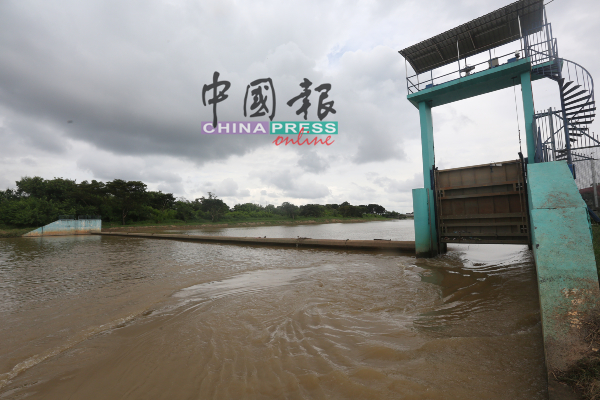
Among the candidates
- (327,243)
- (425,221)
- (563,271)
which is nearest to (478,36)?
(425,221)

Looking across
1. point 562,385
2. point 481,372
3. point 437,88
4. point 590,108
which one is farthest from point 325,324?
point 590,108

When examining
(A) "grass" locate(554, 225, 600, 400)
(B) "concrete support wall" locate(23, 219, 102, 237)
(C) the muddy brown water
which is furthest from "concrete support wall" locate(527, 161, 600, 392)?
(B) "concrete support wall" locate(23, 219, 102, 237)

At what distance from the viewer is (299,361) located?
96.8 inches

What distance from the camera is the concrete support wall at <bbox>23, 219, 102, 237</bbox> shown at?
2694cm

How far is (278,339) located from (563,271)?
280cm

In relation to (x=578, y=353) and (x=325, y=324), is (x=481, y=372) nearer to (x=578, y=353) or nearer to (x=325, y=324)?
(x=578, y=353)

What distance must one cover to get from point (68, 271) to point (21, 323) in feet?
15.6

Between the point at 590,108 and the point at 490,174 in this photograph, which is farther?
the point at 490,174

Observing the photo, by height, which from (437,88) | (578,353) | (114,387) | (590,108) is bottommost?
(114,387)

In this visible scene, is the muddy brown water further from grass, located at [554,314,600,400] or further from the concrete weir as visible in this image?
the concrete weir

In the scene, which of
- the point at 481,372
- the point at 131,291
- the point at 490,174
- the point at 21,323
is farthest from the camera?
the point at 490,174

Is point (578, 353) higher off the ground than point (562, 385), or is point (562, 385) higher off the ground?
point (578, 353)

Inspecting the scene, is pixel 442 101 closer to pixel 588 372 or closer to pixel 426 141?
pixel 426 141

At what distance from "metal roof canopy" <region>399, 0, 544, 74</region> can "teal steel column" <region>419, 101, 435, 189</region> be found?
84.1 inches
